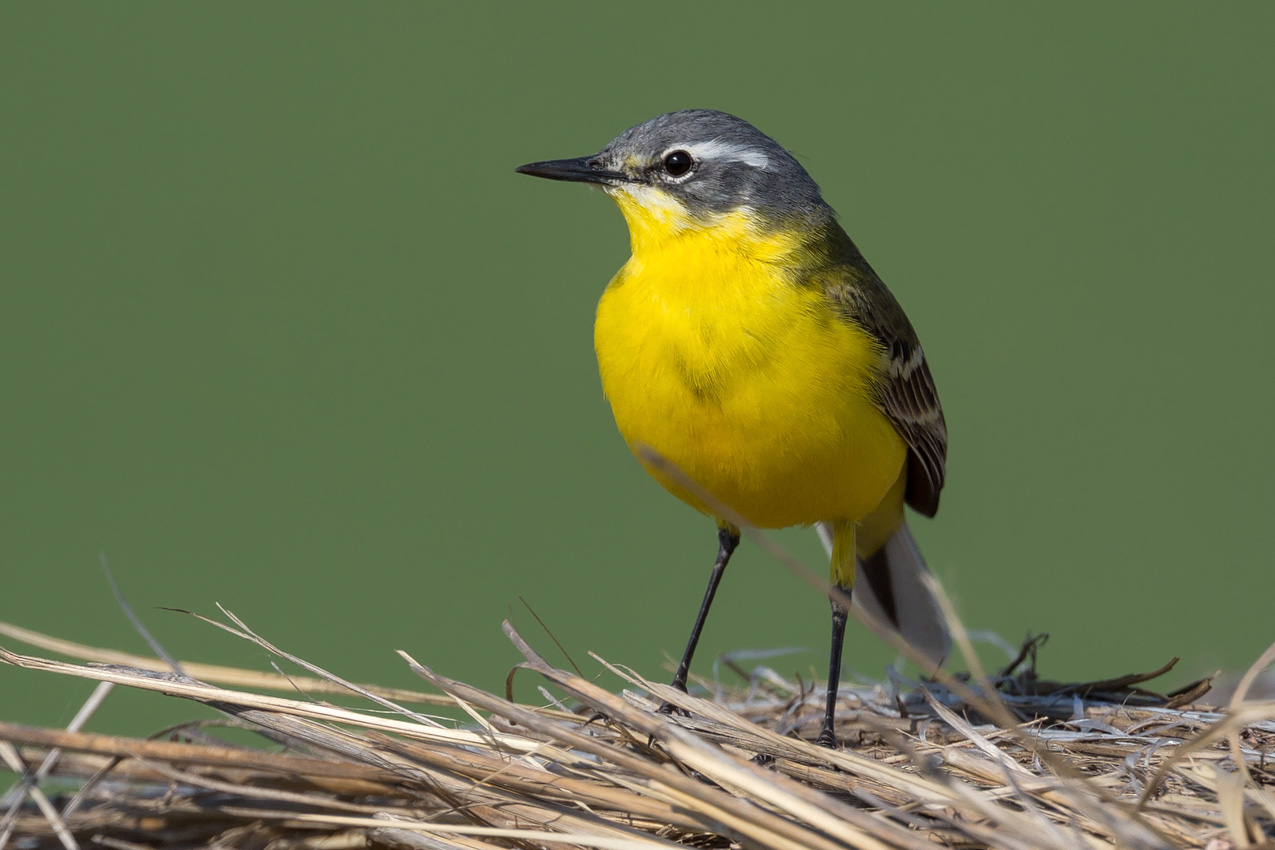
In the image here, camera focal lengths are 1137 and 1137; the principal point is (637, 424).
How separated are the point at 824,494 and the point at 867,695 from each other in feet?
3.71

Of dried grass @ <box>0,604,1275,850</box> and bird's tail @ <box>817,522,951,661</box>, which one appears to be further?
bird's tail @ <box>817,522,951,661</box>

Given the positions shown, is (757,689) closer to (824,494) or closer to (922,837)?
(824,494)

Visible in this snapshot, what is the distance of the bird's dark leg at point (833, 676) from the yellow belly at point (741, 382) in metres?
0.49

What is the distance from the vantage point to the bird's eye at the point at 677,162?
427 cm

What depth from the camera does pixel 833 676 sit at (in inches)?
169

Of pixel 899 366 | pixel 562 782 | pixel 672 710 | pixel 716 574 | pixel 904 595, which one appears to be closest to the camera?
pixel 562 782

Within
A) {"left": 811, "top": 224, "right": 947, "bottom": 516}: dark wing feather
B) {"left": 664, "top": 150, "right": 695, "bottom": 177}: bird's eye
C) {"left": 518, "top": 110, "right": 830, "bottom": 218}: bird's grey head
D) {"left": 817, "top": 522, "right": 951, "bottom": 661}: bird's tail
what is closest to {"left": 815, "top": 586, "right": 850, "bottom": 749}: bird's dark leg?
{"left": 817, "top": 522, "right": 951, "bottom": 661}: bird's tail

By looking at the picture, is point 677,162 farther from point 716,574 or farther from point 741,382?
point 716,574

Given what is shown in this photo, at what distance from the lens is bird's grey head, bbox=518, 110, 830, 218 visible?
13.8ft

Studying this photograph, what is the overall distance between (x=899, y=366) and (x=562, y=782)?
228 cm

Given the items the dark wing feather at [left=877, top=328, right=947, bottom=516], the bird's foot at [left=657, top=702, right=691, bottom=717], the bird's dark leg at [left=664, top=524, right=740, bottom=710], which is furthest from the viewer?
the bird's dark leg at [left=664, top=524, right=740, bottom=710]

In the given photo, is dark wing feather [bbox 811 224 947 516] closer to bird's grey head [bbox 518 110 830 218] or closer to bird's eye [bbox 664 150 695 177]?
bird's grey head [bbox 518 110 830 218]

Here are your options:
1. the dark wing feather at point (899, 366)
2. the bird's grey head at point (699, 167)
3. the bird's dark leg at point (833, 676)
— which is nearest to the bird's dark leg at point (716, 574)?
the bird's dark leg at point (833, 676)

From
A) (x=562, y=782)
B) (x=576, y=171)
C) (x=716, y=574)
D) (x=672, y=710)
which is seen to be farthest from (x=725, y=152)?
(x=562, y=782)
